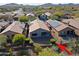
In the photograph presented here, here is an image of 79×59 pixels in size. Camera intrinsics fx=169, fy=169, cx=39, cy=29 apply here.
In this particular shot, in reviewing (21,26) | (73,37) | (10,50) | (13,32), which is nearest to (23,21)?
(21,26)

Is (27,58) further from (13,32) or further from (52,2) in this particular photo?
(52,2)

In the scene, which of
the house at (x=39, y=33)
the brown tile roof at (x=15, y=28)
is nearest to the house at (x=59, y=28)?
the house at (x=39, y=33)

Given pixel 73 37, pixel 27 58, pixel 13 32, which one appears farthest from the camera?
pixel 73 37

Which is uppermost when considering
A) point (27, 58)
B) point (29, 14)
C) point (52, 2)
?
point (52, 2)

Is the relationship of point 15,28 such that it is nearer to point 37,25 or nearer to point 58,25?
point 37,25

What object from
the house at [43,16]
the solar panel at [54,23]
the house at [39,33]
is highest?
the house at [43,16]

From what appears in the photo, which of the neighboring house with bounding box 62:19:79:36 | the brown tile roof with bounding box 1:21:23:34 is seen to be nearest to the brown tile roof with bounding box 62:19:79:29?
the neighboring house with bounding box 62:19:79:36

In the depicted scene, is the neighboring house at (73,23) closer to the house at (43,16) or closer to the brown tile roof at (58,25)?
the brown tile roof at (58,25)

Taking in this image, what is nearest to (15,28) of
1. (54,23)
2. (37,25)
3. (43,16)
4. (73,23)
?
(37,25)
